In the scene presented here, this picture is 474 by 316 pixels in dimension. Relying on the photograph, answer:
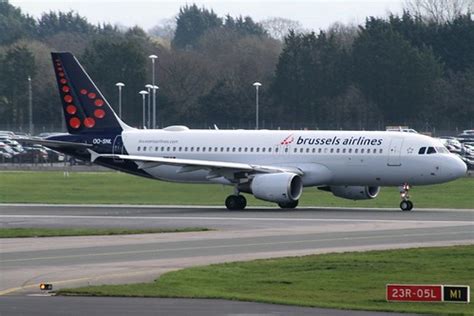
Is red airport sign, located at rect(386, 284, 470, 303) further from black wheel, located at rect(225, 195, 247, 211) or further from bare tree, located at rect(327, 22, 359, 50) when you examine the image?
bare tree, located at rect(327, 22, 359, 50)

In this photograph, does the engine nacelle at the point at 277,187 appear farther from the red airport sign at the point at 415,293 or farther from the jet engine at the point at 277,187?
the red airport sign at the point at 415,293

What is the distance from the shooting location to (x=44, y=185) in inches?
2554

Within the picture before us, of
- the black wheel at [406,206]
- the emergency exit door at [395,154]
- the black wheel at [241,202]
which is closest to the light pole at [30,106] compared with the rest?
the black wheel at [241,202]

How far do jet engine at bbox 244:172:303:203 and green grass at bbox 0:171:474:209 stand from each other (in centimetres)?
422

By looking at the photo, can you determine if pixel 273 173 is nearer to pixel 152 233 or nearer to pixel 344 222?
pixel 344 222

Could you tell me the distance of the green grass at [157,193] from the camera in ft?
178

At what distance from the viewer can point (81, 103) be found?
5466 cm

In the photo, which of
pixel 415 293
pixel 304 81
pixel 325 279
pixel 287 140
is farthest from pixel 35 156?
pixel 415 293

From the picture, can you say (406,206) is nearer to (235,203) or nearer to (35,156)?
(235,203)

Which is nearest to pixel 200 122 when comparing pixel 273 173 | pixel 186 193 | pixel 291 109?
pixel 291 109

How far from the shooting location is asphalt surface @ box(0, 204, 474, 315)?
2442 cm

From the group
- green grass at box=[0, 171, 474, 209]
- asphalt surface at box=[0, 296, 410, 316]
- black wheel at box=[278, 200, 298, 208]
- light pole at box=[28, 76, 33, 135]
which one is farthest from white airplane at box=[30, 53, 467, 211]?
light pole at box=[28, 76, 33, 135]

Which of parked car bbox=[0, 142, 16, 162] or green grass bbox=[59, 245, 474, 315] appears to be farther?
parked car bbox=[0, 142, 16, 162]

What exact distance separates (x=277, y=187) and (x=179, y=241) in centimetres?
1324
